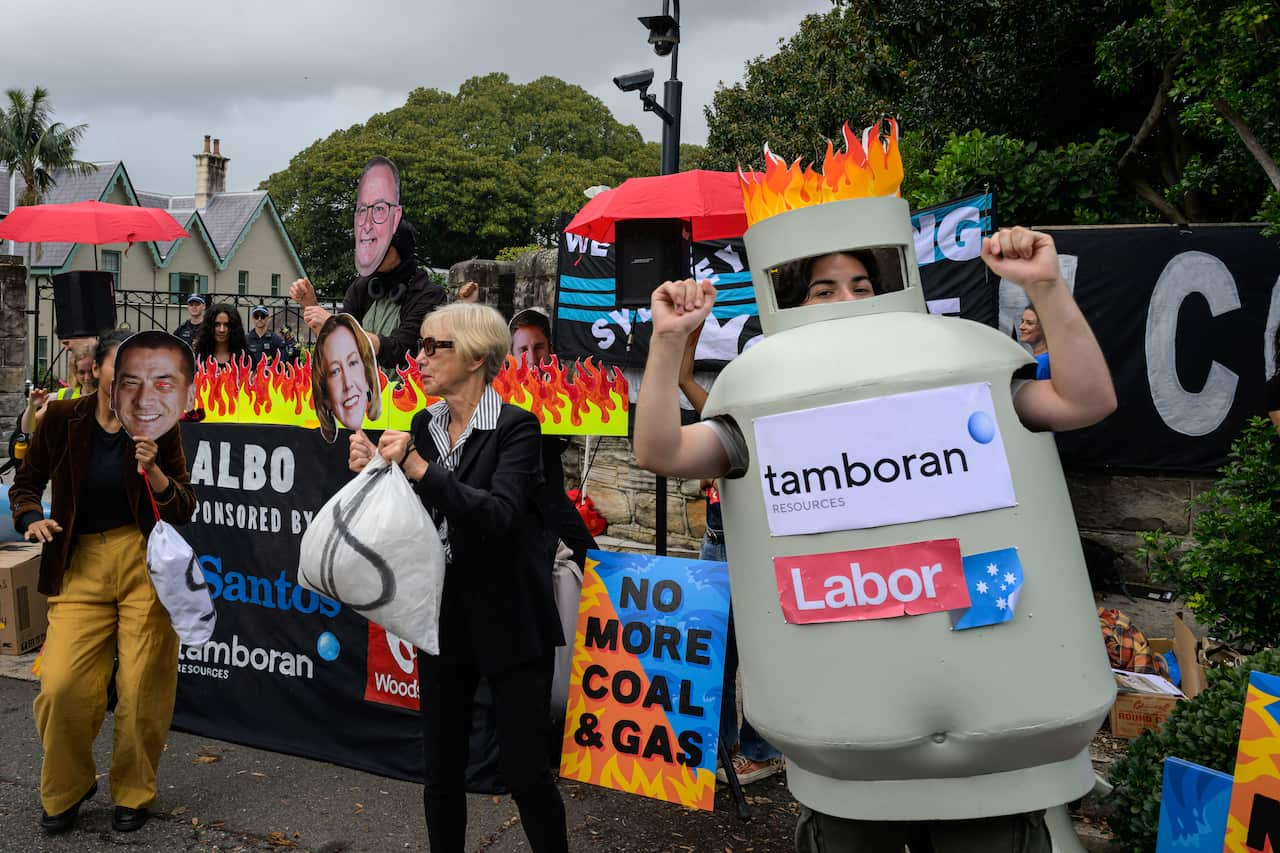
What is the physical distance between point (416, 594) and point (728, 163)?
20473 mm

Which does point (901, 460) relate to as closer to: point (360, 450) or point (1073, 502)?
point (360, 450)

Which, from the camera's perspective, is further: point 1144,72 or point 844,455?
point 1144,72

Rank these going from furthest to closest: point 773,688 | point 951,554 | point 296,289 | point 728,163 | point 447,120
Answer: point 447,120, point 728,163, point 296,289, point 773,688, point 951,554

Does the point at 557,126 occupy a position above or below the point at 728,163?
above

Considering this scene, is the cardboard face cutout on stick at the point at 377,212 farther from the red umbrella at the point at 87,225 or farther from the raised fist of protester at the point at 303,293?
the red umbrella at the point at 87,225

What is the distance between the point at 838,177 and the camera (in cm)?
220

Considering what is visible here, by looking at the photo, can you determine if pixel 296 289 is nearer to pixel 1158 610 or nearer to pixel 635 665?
pixel 635 665

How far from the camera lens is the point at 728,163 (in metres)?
22.1

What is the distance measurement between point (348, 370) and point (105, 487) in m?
1.47

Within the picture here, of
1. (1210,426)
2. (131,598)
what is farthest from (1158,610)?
(131,598)

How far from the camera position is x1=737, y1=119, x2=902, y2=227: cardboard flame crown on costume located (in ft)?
7.23

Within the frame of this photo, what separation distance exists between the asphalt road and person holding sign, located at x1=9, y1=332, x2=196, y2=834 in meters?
0.11

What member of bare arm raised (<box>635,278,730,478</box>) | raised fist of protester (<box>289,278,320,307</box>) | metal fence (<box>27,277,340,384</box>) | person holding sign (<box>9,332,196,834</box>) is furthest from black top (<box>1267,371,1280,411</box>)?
person holding sign (<box>9,332,196,834</box>)

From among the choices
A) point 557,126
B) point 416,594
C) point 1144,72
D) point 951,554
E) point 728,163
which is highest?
point 557,126
